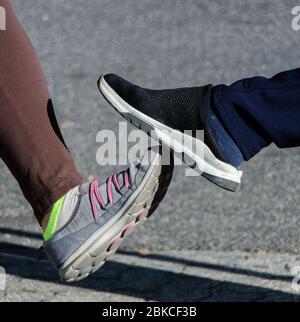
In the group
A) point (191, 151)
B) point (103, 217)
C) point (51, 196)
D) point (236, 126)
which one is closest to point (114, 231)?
point (103, 217)

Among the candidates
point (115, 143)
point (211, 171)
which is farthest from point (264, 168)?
Answer: point (211, 171)

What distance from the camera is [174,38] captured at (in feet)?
17.8

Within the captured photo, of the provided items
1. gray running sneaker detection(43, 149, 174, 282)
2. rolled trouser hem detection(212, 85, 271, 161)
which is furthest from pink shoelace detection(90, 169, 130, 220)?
rolled trouser hem detection(212, 85, 271, 161)

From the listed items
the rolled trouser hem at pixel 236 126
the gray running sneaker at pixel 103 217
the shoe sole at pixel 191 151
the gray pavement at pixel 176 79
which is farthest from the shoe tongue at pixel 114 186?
the gray pavement at pixel 176 79

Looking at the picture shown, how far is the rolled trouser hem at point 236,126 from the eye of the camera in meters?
2.64

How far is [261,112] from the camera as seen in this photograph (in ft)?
8.61

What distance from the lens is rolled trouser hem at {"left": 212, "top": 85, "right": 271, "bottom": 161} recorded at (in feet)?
8.67

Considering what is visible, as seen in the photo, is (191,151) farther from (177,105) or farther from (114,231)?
(114,231)

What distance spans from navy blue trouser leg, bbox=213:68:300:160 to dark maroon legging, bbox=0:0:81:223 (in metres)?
0.51

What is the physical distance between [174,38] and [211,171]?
286cm

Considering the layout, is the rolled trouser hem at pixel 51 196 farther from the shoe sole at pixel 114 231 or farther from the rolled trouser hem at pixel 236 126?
the rolled trouser hem at pixel 236 126

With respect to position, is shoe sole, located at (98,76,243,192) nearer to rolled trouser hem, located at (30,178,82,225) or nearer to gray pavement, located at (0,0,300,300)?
rolled trouser hem, located at (30,178,82,225)

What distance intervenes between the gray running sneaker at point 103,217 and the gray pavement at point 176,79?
28.6 inches

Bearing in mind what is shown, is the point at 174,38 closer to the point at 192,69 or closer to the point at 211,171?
the point at 192,69
